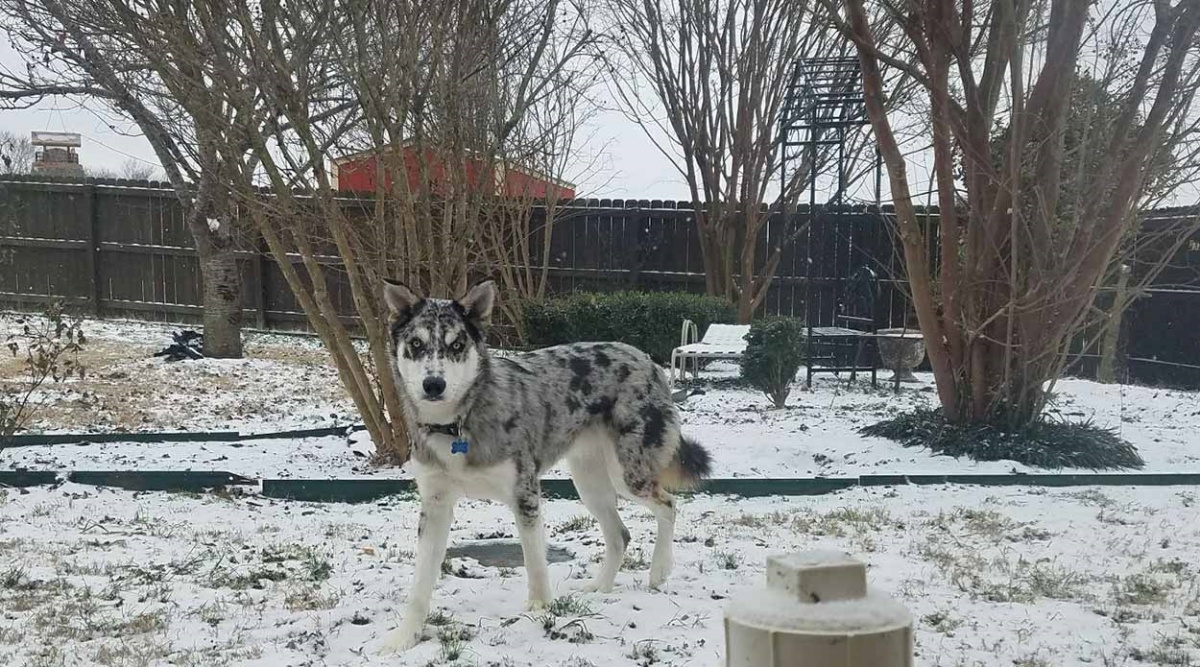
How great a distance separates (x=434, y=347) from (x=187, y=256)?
14.9 m

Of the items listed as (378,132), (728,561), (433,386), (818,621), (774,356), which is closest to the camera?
(818,621)

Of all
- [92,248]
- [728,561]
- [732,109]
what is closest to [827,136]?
[732,109]

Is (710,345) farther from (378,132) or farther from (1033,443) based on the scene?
(378,132)

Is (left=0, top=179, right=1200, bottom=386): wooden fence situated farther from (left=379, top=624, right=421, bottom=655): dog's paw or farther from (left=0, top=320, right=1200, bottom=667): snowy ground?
(left=379, top=624, right=421, bottom=655): dog's paw

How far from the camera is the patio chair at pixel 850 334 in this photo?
1216 centimetres

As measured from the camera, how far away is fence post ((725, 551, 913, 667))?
1.22 metres

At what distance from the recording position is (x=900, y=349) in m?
11.6

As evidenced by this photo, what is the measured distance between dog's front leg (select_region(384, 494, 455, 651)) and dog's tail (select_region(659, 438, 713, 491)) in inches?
48.4

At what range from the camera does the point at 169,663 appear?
12.5 feet

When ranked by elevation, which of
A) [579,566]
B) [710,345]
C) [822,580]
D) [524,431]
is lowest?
[579,566]

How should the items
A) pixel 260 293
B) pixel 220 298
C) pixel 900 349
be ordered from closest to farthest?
1. pixel 900 349
2. pixel 220 298
3. pixel 260 293

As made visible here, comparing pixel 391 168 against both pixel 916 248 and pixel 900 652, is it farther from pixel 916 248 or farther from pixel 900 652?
pixel 900 652

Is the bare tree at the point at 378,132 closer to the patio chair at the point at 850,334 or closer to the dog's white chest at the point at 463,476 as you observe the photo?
the dog's white chest at the point at 463,476

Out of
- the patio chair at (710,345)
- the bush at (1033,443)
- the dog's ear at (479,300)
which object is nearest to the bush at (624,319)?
the patio chair at (710,345)
